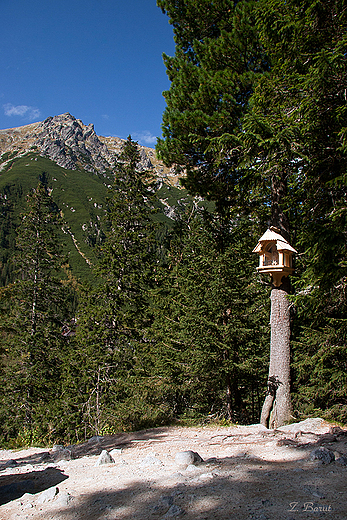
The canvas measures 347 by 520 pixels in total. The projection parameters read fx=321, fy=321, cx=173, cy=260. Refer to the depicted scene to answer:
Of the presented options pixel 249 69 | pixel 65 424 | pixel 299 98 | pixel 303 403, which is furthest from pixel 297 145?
pixel 65 424

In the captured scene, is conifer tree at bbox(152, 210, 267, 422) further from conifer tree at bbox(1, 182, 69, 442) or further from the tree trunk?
conifer tree at bbox(1, 182, 69, 442)

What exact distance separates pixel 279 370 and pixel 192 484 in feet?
13.9

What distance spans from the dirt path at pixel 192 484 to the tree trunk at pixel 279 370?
1.61 m

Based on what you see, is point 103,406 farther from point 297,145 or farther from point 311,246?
point 297,145

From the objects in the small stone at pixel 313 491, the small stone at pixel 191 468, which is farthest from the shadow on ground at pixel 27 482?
the small stone at pixel 313 491

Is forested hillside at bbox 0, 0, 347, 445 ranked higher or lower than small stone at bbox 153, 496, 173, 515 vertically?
higher

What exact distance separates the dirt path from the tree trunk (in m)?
1.61

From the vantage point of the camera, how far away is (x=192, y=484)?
3.00 metres

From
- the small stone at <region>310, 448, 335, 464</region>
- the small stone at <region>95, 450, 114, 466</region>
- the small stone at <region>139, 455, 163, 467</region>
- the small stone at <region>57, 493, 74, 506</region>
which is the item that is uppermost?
the small stone at <region>310, 448, 335, 464</region>

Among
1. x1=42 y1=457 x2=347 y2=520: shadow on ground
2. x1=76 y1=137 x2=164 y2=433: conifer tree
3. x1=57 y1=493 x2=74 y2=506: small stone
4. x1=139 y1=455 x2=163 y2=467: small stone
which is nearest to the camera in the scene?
x1=42 y1=457 x2=347 y2=520: shadow on ground

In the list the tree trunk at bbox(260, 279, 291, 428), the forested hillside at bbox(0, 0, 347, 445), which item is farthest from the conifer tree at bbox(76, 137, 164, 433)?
the tree trunk at bbox(260, 279, 291, 428)

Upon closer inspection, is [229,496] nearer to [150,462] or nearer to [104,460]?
[150,462]

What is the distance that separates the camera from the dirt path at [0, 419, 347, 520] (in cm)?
239

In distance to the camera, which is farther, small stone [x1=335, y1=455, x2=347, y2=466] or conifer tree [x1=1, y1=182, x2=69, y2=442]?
conifer tree [x1=1, y1=182, x2=69, y2=442]
